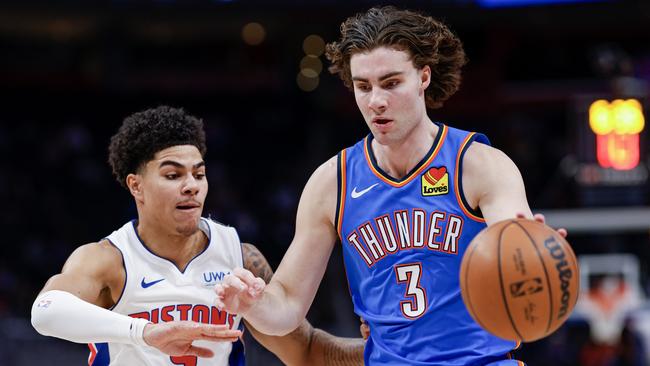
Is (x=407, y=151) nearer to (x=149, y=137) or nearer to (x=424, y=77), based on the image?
(x=424, y=77)

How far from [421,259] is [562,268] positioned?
666mm

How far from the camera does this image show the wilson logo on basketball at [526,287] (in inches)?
116

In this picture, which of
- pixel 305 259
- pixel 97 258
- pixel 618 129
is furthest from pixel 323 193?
pixel 618 129

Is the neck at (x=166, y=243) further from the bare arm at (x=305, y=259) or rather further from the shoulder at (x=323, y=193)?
the shoulder at (x=323, y=193)

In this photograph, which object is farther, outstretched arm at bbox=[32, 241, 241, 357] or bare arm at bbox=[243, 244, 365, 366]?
bare arm at bbox=[243, 244, 365, 366]

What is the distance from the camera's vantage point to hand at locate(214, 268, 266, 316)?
11.1 ft

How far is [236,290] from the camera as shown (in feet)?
11.1

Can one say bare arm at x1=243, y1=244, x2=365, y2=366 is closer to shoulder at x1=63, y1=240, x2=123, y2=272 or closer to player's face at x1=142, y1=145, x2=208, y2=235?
player's face at x1=142, y1=145, x2=208, y2=235

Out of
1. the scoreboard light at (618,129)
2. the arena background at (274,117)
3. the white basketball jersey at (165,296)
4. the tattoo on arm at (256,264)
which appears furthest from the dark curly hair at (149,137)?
the scoreboard light at (618,129)

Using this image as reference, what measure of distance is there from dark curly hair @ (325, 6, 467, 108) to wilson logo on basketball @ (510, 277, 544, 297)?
1.04 meters

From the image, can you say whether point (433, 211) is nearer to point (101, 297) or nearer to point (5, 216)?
point (101, 297)

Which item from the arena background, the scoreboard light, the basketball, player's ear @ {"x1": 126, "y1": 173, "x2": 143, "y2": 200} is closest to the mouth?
the basketball

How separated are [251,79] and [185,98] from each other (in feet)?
6.96

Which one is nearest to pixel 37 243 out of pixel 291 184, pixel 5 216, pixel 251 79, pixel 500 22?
pixel 5 216
